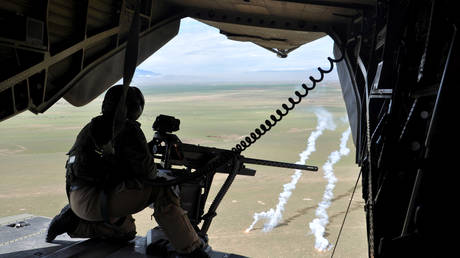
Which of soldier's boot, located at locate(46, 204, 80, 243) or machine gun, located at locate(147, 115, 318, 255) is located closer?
soldier's boot, located at locate(46, 204, 80, 243)

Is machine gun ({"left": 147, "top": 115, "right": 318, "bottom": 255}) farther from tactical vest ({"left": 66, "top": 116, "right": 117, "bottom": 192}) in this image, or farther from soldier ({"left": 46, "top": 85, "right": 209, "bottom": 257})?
tactical vest ({"left": 66, "top": 116, "right": 117, "bottom": 192})

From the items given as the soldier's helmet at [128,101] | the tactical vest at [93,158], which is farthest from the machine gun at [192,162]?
the tactical vest at [93,158]

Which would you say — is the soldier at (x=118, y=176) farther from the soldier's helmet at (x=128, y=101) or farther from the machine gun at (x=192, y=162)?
the machine gun at (x=192, y=162)

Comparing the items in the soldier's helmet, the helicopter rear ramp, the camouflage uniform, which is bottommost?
the helicopter rear ramp

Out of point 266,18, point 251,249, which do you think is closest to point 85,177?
point 266,18

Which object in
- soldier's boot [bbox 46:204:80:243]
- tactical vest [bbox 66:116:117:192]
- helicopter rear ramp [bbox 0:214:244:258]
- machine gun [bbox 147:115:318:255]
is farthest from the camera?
machine gun [bbox 147:115:318:255]

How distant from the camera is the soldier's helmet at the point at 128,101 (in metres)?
3.03

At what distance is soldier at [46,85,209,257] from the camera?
3020 millimetres

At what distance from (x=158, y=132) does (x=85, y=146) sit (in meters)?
0.87

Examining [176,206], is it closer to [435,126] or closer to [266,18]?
[435,126]

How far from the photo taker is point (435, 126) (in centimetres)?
144

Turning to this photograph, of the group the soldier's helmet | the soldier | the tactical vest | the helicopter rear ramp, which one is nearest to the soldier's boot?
the helicopter rear ramp

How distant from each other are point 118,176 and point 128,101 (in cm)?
55

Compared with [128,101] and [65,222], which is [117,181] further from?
[65,222]
